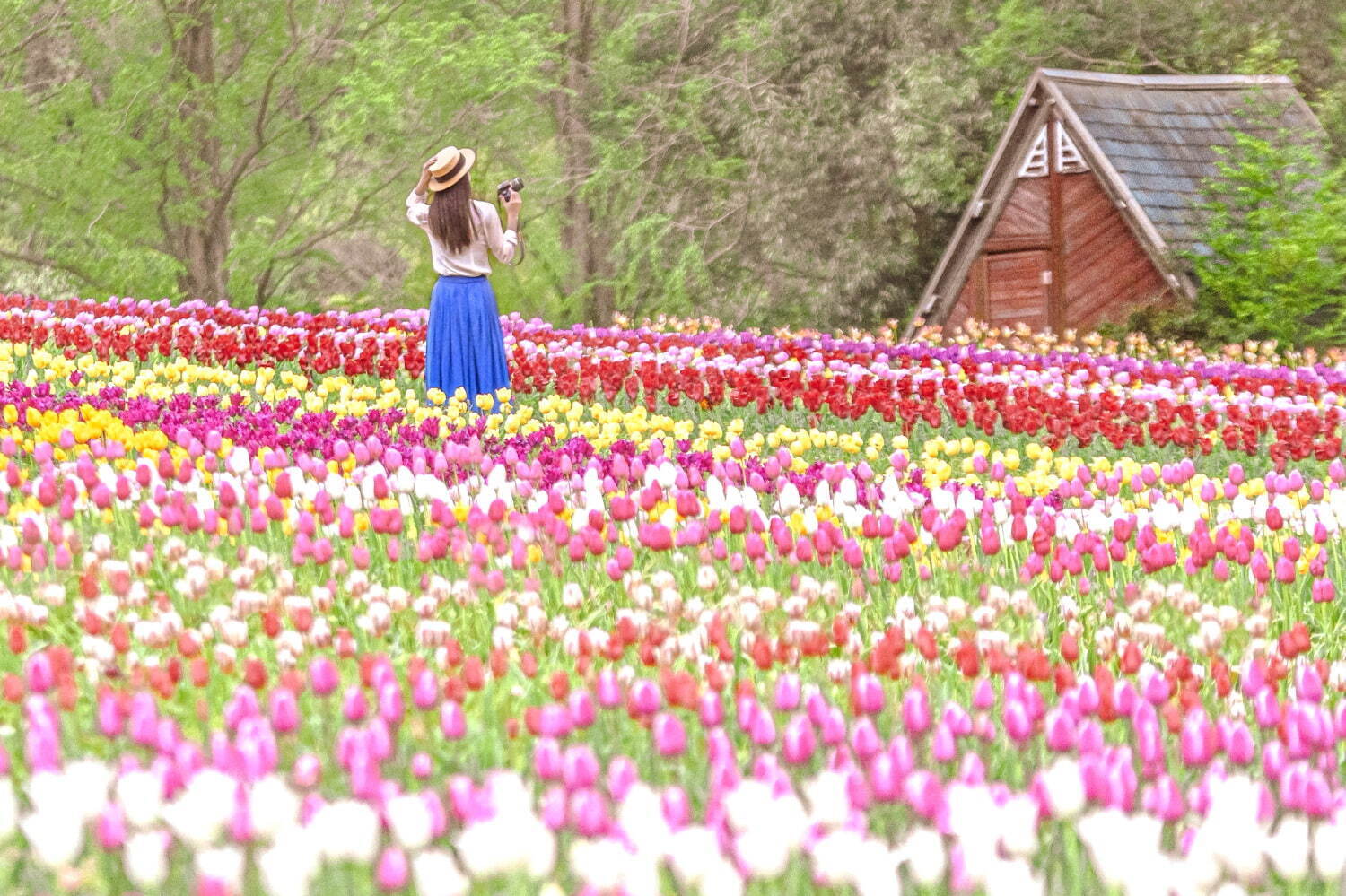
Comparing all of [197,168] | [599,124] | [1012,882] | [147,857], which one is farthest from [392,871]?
[599,124]

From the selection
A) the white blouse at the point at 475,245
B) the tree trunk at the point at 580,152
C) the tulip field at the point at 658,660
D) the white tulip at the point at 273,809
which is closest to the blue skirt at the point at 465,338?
the white blouse at the point at 475,245

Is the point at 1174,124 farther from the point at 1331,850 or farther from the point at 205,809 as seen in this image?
the point at 205,809

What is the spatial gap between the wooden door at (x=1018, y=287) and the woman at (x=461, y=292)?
1267 centimetres

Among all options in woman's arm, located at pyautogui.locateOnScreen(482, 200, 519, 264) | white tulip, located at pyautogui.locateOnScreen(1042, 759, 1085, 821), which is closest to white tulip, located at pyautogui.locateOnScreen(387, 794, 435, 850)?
white tulip, located at pyautogui.locateOnScreen(1042, 759, 1085, 821)

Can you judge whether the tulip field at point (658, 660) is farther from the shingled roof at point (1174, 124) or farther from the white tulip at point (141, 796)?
the shingled roof at point (1174, 124)

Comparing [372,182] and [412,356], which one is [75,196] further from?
[412,356]

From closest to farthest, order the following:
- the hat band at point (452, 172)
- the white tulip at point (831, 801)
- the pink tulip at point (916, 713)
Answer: the white tulip at point (831, 801), the pink tulip at point (916, 713), the hat band at point (452, 172)

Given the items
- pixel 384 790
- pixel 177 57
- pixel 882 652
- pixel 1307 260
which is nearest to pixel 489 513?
pixel 882 652

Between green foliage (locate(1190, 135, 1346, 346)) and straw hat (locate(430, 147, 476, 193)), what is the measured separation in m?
11.7

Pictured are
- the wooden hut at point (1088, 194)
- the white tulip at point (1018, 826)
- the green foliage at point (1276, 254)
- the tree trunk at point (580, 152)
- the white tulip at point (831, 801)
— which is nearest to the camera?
the white tulip at point (1018, 826)

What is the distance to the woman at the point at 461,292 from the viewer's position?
11969 mm

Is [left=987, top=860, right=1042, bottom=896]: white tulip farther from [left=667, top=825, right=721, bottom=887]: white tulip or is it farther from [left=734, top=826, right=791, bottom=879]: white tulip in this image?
[left=667, top=825, right=721, bottom=887]: white tulip

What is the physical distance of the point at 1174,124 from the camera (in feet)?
77.2

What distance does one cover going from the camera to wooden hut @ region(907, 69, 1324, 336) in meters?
22.8
